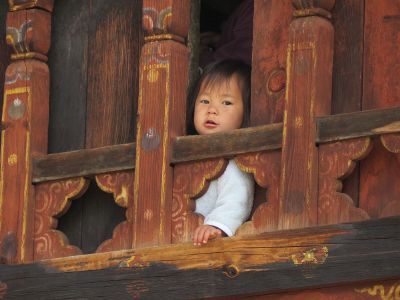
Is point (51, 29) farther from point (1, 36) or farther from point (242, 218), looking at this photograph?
point (242, 218)

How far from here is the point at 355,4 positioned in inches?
264

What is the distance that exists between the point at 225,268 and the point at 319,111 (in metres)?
0.65

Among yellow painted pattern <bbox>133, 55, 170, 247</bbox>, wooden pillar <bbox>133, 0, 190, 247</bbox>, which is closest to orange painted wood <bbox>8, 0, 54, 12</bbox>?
wooden pillar <bbox>133, 0, 190, 247</bbox>

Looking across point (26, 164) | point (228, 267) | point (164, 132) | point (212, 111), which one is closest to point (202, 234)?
point (228, 267)

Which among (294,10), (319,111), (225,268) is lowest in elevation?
(225,268)

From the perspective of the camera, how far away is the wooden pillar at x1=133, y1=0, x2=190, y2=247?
22.4ft

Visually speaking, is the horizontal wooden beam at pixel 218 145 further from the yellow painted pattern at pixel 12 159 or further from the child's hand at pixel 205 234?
the child's hand at pixel 205 234

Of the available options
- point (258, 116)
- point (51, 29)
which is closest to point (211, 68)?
point (258, 116)

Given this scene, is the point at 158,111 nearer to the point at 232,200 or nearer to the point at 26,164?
the point at 232,200

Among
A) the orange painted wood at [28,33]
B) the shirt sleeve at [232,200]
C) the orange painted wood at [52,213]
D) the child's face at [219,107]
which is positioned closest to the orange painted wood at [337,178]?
the shirt sleeve at [232,200]

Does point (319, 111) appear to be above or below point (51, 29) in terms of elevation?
below

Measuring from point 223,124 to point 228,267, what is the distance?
0.68 meters

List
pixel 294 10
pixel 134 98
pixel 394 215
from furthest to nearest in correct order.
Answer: pixel 134 98, pixel 294 10, pixel 394 215

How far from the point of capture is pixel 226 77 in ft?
23.1
